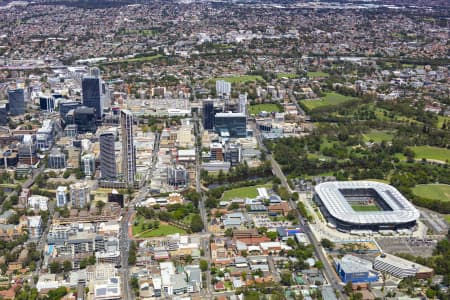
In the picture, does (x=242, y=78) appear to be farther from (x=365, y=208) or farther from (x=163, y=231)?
(x=163, y=231)

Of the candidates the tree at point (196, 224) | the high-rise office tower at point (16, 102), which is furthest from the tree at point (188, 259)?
the high-rise office tower at point (16, 102)

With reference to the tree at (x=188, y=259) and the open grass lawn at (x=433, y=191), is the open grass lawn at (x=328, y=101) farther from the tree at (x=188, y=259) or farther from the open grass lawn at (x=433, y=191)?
the tree at (x=188, y=259)

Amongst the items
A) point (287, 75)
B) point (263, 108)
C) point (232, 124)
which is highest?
point (287, 75)

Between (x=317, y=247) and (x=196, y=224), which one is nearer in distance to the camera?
(x=317, y=247)

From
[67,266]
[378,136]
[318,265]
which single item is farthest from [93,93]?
[318,265]

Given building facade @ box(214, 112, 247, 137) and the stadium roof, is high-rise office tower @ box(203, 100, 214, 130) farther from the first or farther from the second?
the stadium roof

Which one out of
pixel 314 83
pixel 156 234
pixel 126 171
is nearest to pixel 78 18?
pixel 314 83

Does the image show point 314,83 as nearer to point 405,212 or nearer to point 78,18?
point 405,212
